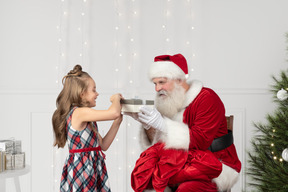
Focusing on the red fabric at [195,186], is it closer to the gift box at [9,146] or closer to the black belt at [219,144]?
the black belt at [219,144]

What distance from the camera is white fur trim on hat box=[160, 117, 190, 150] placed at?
187cm

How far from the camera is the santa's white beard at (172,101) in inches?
79.4

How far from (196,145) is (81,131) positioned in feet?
2.37

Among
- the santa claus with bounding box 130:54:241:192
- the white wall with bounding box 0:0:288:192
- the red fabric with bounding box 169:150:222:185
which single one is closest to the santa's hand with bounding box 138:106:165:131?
the santa claus with bounding box 130:54:241:192

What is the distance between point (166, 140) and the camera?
6.26 feet

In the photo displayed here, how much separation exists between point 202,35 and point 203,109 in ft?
4.73

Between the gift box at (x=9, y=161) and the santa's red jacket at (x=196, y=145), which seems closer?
the santa's red jacket at (x=196, y=145)

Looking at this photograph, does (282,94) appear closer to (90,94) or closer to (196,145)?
(196,145)

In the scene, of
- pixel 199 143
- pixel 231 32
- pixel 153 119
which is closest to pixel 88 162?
pixel 153 119

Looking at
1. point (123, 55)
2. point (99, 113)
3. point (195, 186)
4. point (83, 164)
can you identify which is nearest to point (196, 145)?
point (195, 186)

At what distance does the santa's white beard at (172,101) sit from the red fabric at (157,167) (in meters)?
0.21

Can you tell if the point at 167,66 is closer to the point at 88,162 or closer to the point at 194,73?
the point at 88,162

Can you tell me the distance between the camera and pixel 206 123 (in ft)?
6.28

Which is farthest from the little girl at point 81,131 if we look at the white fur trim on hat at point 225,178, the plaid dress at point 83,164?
the white fur trim on hat at point 225,178
